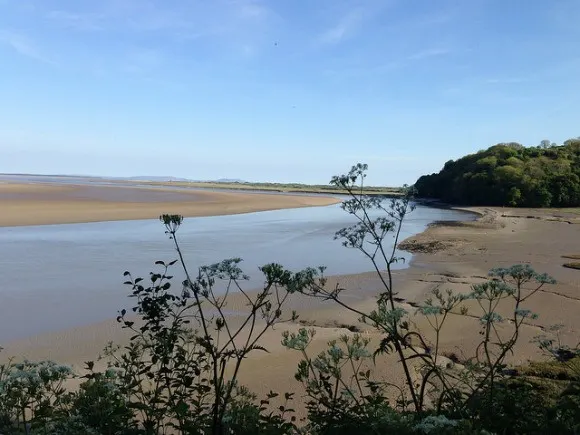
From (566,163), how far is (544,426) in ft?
203

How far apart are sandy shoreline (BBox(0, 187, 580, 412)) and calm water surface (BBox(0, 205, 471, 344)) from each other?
1042 mm

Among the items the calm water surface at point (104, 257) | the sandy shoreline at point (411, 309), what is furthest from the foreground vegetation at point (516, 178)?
the sandy shoreline at point (411, 309)

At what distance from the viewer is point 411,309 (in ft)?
36.9

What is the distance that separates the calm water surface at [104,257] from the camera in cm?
1080

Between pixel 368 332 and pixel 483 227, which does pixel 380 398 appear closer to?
pixel 368 332

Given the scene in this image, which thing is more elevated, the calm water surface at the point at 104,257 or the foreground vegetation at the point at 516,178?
the foreground vegetation at the point at 516,178

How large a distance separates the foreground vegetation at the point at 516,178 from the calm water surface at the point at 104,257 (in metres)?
27.8

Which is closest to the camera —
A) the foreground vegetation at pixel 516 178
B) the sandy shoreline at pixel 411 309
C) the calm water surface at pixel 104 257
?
the sandy shoreline at pixel 411 309

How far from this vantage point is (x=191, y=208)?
42531 mm

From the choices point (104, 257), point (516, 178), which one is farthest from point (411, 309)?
point (516, 178)

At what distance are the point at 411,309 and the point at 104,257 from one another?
1091 centimetres

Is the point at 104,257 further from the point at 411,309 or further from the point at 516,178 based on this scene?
the point at 516,178

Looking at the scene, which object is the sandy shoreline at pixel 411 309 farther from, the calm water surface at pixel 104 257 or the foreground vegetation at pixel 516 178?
the foreground vegetation at pixel 516 178

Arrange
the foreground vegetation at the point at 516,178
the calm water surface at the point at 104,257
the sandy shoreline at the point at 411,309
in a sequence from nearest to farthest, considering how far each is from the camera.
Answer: the sandy shoreline at the point at 411,309, the calm water surface at the point at 104,257, the foreground vegetation at the point at 516,178
